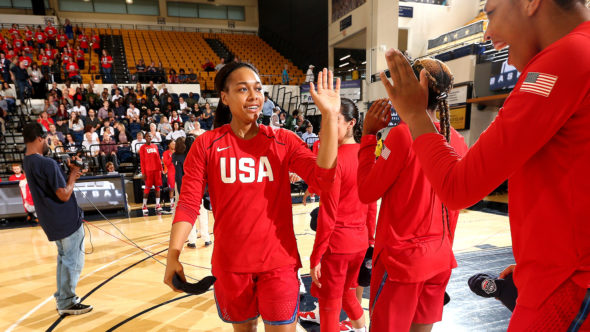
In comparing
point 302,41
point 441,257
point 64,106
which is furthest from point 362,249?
point 302,41

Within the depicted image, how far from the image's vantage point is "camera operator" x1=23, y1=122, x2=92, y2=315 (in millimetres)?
3135

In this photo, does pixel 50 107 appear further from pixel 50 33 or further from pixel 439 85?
pixel 439 85

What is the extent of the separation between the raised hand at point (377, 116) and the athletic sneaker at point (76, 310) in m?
3.64

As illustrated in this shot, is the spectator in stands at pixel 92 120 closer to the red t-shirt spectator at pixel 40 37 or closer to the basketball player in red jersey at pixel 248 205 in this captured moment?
the red t-shirt spectator at pixel 40 37

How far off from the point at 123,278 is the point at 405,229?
4198 millimetres

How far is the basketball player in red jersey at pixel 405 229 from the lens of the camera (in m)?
1.45

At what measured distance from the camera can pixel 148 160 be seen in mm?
8523

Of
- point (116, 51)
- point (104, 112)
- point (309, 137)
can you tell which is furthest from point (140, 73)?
point (309, 137)

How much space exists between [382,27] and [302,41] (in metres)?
7.93

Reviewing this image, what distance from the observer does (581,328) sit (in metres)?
0.71

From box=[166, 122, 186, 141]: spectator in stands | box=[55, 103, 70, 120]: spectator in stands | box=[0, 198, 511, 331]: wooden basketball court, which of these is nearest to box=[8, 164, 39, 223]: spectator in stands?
box=[0, 198, 511, 331]: wooden basketball court

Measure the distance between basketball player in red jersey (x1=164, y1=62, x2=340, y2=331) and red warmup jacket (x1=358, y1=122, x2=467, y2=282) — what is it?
30 cm

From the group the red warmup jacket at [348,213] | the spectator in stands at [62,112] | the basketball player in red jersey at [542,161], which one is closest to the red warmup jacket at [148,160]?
the spectator in stands at [62,112]

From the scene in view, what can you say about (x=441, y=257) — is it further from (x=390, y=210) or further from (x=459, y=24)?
(x=459, y=24)
